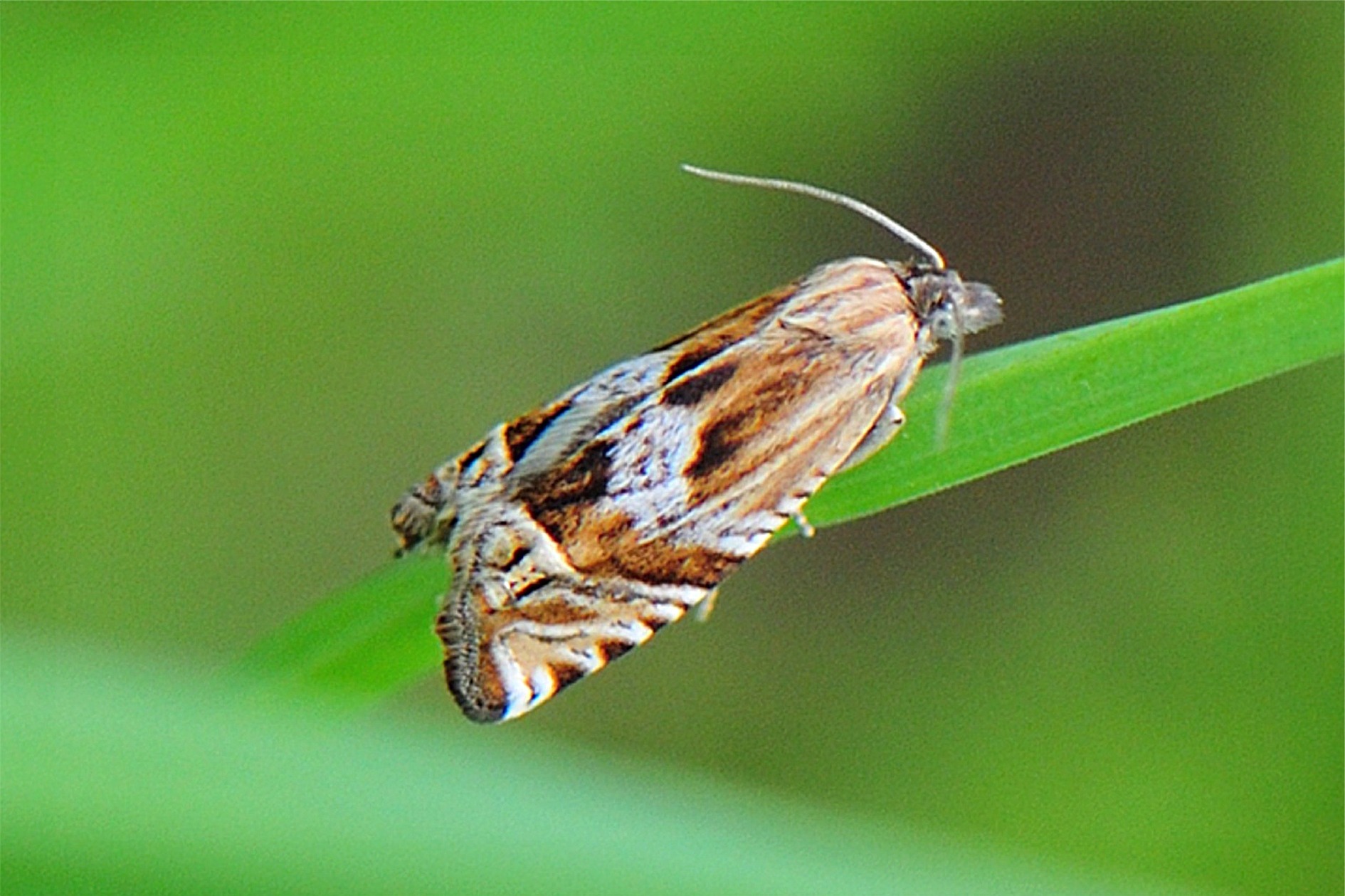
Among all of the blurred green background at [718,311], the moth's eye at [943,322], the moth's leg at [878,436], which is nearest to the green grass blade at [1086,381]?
the moth's leg at [878,436]

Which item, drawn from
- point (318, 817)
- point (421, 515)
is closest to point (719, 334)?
point (421, 515)

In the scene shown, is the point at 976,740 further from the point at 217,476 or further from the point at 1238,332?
the point at 217,476

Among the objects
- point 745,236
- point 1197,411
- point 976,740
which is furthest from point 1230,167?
point 976,740

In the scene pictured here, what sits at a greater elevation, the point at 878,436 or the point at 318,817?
the point at 878,436

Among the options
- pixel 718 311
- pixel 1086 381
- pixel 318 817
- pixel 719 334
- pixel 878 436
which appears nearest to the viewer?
pixel 318 817

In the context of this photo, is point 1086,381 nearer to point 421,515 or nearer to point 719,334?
point 719,334

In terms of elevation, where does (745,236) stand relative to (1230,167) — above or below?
below
